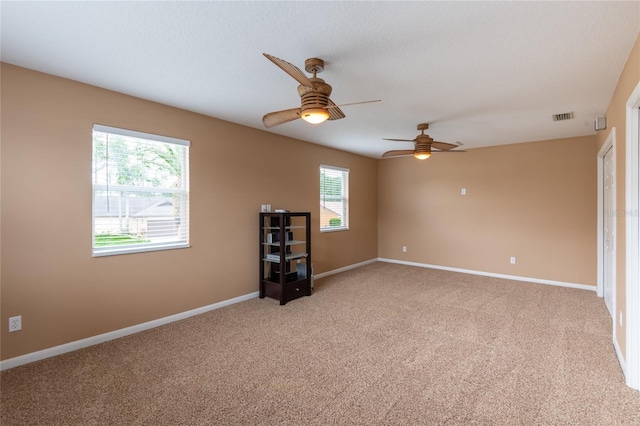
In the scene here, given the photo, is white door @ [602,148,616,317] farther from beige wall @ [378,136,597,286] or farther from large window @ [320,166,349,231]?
large window @ [320,166,349,231]

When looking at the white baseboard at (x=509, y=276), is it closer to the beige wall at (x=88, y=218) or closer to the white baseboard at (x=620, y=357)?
the white baseboard at (x=620, y=357)

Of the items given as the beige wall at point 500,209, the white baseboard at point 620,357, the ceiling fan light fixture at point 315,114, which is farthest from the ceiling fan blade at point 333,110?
the beige wall at point 500,209

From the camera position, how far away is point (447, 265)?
6215 mm

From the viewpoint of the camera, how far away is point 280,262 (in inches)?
161

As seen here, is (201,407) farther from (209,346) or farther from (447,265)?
(447,265)

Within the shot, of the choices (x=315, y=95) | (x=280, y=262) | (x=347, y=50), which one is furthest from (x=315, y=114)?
(x=280, y=262)

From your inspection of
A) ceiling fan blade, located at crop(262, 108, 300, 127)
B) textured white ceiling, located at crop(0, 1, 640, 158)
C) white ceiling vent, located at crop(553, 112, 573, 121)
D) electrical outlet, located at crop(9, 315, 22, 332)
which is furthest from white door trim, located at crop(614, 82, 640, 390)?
electrical outlet, located at crop(9, 315, 22, 332)

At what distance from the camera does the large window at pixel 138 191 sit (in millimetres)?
3006

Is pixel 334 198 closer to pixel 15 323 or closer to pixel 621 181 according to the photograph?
pixel 621 181

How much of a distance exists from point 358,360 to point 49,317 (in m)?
2.75

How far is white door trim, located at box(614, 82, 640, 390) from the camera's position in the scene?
2.17 metres

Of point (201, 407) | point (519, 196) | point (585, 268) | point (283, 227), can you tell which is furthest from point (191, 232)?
point (585, 268)

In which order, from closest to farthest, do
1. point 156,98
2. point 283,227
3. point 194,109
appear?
point 156,98 → point 194,109 → point 283,227

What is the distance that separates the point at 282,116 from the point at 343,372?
218 cm
